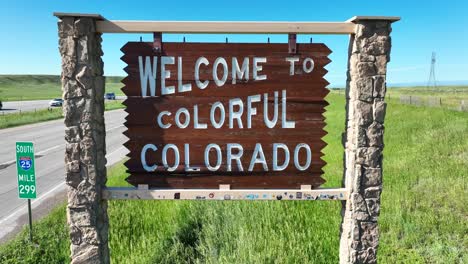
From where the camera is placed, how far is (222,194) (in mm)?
3258

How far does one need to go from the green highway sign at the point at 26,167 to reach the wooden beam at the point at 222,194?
302 cm

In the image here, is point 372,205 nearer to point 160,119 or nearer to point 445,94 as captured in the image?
point 160,119

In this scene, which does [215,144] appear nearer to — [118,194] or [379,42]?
[118,194]

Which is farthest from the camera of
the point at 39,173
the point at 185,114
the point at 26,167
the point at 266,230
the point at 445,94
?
the point at 445,94

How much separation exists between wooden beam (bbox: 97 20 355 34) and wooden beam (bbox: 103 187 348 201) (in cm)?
157

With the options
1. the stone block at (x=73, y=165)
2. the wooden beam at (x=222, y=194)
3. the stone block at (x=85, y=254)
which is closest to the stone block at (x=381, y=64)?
the wooden beam at (x=222, y=194)

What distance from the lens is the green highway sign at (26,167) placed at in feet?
17.8

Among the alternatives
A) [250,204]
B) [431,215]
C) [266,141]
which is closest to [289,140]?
[266,141]

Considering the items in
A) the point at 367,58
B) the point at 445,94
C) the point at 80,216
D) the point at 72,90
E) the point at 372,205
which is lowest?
the point at 80,216

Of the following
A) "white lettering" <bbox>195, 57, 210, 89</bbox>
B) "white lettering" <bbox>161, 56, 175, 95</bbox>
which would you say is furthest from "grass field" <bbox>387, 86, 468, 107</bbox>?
"white lettering" <bbox>161, 56, 175, 95</bbox>

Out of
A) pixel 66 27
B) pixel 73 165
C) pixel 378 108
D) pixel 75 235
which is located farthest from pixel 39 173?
pixel 378 108

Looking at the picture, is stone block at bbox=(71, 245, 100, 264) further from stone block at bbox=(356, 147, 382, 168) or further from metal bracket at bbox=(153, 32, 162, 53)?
stone block at bbox=(356, 147, 382, 168)

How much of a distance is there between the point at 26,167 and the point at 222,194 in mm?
4021

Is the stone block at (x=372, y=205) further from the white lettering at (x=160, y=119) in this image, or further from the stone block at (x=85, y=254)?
the stone block at (x=85, y=254)
